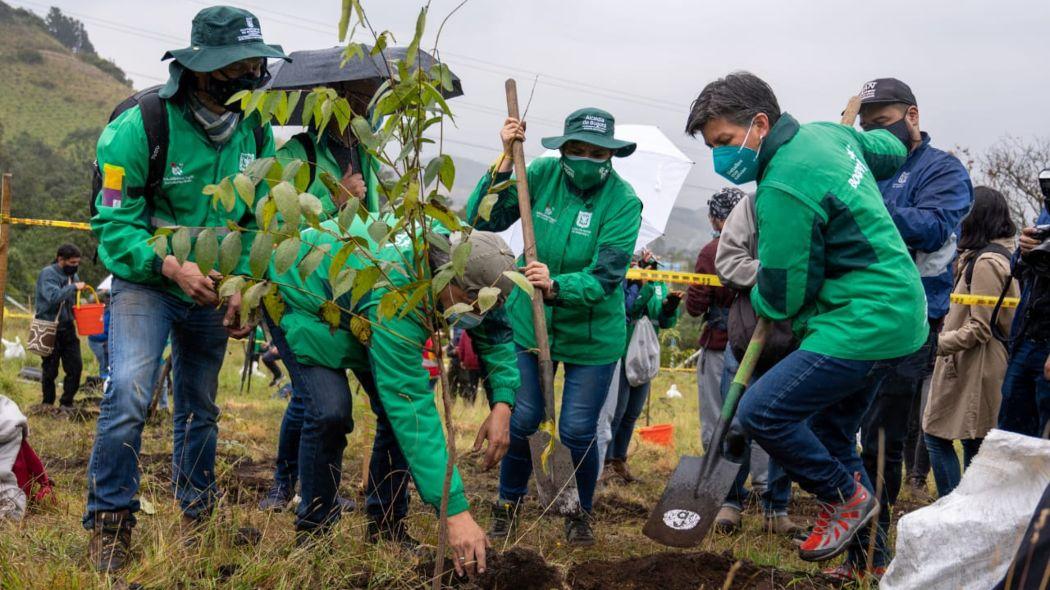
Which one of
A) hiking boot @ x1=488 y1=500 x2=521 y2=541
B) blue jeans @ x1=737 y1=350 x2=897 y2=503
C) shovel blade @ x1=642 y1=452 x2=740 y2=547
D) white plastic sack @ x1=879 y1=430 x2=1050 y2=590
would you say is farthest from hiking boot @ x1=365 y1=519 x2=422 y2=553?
white plastic sack @ x1=879 y1=430 x2=1050 y2=590

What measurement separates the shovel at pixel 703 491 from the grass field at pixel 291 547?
0.48ft

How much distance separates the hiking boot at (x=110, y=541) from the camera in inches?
128

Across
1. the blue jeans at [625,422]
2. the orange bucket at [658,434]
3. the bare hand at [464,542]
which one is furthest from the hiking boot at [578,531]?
the orange bucket at [658,434]

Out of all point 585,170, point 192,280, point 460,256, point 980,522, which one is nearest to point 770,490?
point 585,170

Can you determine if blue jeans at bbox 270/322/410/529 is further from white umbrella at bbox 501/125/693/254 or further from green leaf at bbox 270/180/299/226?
white umbrella at bbox 501/125/693/254

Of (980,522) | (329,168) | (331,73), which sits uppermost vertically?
(331,73)

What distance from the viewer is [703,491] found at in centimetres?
407

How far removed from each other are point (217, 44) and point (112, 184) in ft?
2.15

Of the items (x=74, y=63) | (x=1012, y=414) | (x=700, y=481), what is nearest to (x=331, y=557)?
(x=700, y=481)

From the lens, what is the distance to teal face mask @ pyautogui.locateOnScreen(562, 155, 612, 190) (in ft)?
15.4

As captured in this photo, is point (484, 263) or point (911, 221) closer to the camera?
point (484, 263)

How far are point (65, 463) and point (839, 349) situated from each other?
4.52m

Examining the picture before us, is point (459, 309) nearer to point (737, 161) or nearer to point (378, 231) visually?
point (378, 231)

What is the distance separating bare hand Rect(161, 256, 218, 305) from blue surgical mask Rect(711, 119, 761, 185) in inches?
75.8
